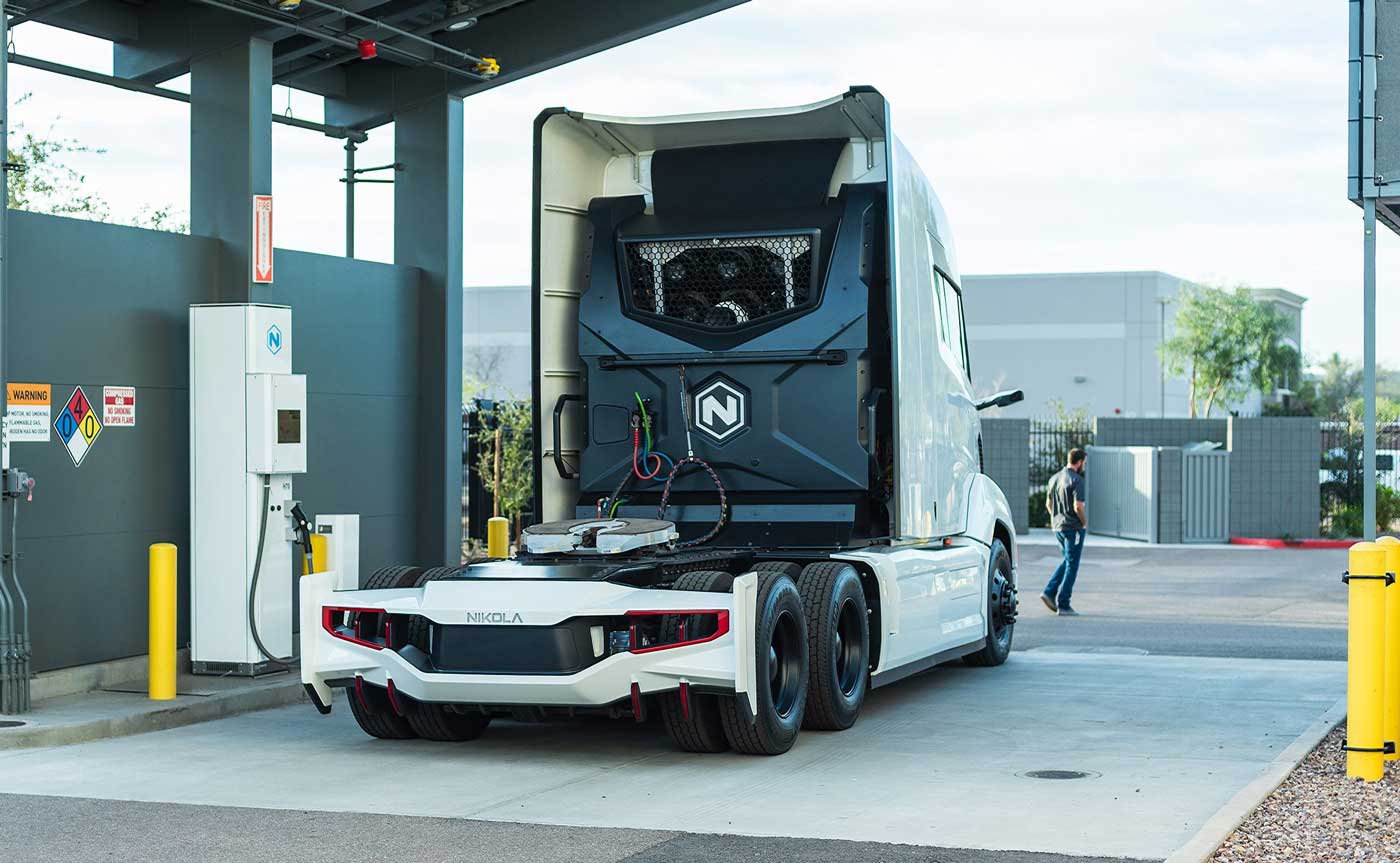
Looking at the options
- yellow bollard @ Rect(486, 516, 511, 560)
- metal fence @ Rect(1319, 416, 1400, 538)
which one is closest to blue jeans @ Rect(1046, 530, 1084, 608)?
yellow bollard @ Rect(486, 516, 511, 560)

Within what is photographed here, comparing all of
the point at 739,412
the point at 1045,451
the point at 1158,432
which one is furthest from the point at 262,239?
the point at 1045,451

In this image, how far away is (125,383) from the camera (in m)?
11.3

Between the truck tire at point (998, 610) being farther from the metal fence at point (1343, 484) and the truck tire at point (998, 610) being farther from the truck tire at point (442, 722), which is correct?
the metal fence at point (1343, 484)

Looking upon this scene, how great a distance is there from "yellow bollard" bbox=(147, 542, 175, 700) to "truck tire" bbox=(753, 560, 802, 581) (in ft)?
11.9

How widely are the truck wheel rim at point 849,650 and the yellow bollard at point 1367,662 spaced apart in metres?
2.89

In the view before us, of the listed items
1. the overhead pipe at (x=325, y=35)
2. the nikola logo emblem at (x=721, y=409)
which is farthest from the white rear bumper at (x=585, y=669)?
the overhead pipe at (x=325, y=35)

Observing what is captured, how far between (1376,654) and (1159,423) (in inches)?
945

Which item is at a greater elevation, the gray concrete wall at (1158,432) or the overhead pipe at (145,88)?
the overhead pipe at (145,88)

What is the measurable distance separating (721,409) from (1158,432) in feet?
73.1

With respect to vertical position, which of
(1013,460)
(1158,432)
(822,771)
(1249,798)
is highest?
(1158,432)

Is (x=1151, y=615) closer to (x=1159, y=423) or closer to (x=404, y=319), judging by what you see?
(x=404, y=319)

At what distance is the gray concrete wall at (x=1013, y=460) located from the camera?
101 feet

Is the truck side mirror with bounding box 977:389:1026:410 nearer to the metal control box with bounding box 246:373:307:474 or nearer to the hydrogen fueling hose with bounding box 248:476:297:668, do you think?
the metal control box with bounding box 246:373:307:474

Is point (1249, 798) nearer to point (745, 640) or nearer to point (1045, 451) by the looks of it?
point (745, 640)
